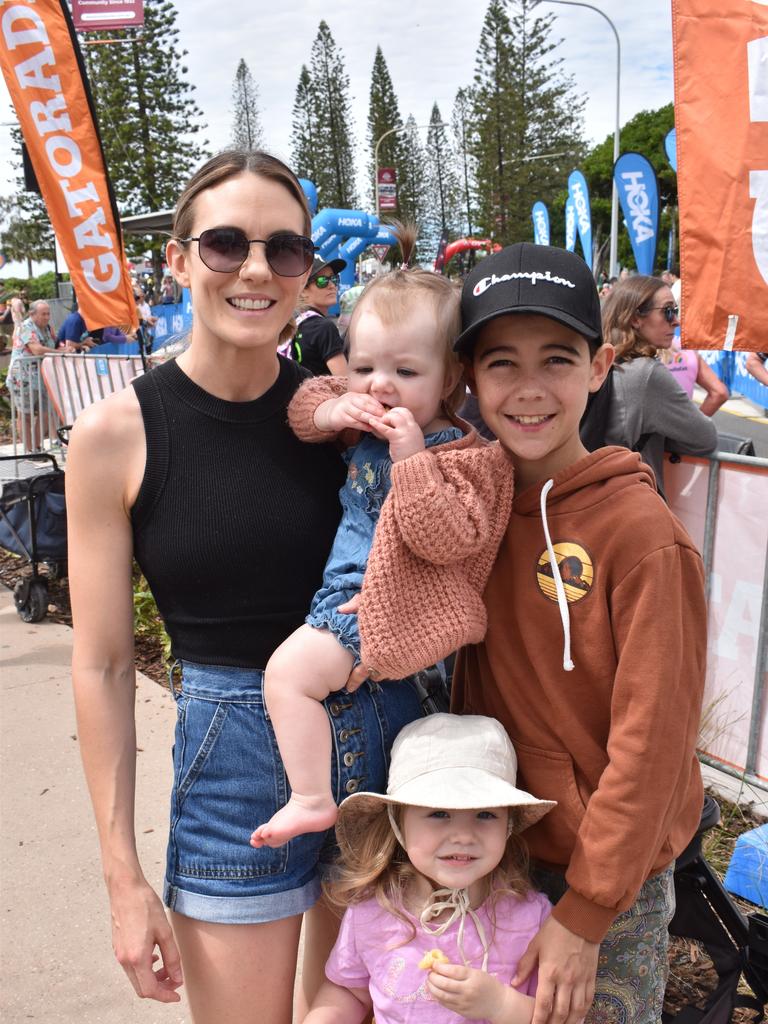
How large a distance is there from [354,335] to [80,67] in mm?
4873

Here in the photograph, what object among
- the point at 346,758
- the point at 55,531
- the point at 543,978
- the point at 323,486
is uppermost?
the point at 323,486

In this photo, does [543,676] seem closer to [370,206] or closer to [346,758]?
[346,758]

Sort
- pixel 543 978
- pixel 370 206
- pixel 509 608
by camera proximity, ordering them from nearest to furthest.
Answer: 1. pixel 543 978
2. pixel 509 608
3. pixel 370 206

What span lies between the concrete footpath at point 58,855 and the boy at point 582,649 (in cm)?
176

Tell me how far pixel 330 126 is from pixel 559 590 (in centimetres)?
4921

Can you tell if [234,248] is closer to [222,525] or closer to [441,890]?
[222,525]

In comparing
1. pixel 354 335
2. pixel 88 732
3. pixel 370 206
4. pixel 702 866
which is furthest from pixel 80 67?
pixel 370 206

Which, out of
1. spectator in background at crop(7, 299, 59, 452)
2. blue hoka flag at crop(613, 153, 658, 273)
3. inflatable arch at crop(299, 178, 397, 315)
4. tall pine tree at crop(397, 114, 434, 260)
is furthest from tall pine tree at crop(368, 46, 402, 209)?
spectator in background at crop(7, 299, 59, 452)

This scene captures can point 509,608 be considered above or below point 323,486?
below

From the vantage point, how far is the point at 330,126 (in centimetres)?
4594

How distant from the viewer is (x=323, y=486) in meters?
1.80

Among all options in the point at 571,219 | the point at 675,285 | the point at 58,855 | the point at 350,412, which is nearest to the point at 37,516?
the point at 58,855

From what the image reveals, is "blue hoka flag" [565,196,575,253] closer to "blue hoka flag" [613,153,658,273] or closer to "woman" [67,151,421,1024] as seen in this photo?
"blue hoka flag" [613,153,658,273]

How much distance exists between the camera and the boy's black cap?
1.52 m
